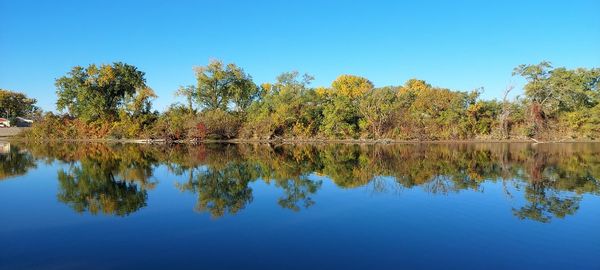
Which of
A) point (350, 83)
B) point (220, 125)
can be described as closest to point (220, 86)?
point (220, 125)

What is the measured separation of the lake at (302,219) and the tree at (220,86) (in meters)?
35.9

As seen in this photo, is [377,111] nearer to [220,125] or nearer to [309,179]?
[220,125]

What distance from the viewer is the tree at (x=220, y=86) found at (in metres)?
53.0

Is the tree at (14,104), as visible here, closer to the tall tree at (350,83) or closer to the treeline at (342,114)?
the treeline at (342,114)

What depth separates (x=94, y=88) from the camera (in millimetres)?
51250

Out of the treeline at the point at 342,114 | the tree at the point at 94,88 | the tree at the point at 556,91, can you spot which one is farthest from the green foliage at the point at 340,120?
the tree at the point at 94,88

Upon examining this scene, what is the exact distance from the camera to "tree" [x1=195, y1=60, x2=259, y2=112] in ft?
174

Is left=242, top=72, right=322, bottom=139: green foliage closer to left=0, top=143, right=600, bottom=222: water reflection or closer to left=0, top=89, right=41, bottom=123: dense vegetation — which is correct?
left=0, top=143, right=600, bottom=222: water reflection

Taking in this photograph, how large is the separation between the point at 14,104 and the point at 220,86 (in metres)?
56.9

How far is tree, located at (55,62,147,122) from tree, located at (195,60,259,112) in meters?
8.35

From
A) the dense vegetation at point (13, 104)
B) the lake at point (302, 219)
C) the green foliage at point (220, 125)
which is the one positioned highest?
the dense vegetation at point (13, 104)

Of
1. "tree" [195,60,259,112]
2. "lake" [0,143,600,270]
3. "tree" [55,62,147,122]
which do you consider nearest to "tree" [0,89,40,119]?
"tree" [55,62,147,122]

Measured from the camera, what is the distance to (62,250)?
738cm

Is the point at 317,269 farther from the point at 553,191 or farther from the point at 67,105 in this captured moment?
the point at 67,105
